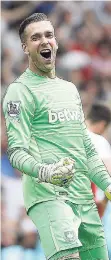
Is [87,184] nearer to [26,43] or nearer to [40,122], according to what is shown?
[40,122]

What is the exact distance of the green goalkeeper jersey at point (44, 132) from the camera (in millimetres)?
3641

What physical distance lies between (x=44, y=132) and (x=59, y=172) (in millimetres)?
343

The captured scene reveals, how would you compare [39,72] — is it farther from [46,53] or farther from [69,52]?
[69,52]

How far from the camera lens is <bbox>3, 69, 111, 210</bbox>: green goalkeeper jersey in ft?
11.9

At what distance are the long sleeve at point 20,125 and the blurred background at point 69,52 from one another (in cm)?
300

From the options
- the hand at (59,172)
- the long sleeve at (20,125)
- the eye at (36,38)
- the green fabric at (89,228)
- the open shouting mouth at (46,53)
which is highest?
the eye at (36,38)

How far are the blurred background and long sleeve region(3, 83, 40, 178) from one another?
3.00 meters

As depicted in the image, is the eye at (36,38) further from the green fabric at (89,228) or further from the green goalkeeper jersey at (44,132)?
the green fabric at (89,228)

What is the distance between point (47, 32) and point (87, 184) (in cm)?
78

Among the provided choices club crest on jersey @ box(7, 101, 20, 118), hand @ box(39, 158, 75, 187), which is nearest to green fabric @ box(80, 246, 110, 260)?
hand @ box(39, 158, 75, 187)

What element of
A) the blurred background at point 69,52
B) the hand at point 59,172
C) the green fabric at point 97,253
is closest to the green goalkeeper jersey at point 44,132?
the hand at point 59,172

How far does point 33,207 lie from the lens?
370cm

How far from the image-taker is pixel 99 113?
6.89 meters

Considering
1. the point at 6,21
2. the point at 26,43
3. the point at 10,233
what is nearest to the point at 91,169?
the point at 26,43
